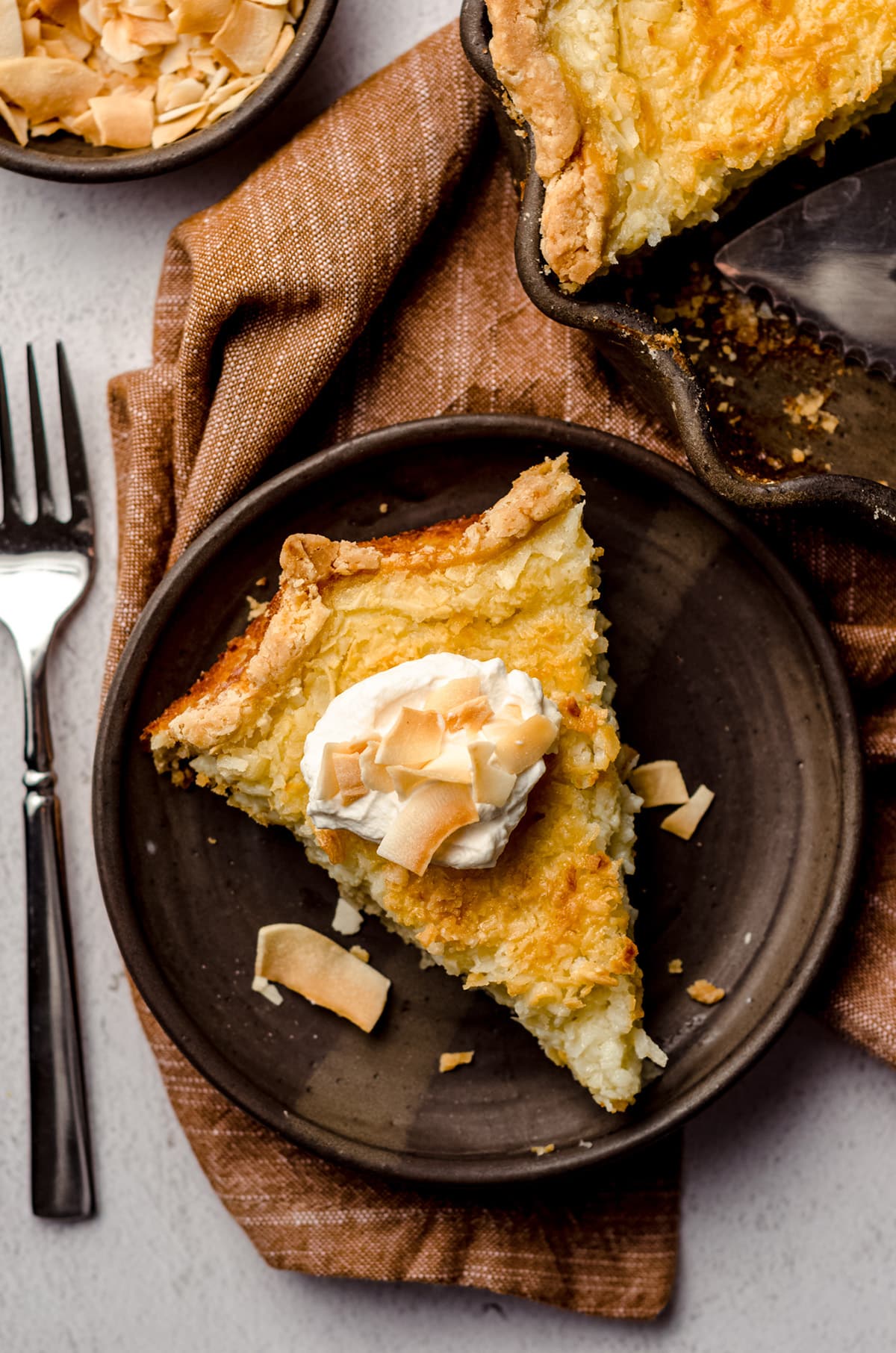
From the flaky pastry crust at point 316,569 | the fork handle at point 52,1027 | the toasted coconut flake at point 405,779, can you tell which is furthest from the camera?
the fork handle at point 52,1027

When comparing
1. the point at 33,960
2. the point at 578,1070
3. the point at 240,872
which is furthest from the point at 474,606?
the point at 33,960

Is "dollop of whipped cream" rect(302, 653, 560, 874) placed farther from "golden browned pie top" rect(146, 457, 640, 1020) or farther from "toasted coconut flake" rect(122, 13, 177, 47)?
"toasted coconut flake" rect(122, 13, 177, 47)

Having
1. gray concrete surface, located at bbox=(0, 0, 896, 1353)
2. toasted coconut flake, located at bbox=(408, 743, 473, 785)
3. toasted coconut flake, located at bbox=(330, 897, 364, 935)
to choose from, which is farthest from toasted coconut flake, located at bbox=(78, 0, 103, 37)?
toasted coconut flake, located at bbox=(330, 897, 364, 935)

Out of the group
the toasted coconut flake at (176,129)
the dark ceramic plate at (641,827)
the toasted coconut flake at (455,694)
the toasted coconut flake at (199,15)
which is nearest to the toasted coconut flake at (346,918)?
the dark ceramic plate at (641,827)

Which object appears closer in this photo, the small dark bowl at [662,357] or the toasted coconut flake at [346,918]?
the small dark bowl at [662,357]

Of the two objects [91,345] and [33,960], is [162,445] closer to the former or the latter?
[91,345]

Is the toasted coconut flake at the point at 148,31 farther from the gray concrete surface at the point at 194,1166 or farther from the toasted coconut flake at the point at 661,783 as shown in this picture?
the toasted coconut flake at the point at 661,783

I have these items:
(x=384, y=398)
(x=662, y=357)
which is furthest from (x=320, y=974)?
(x=662, y=357)
